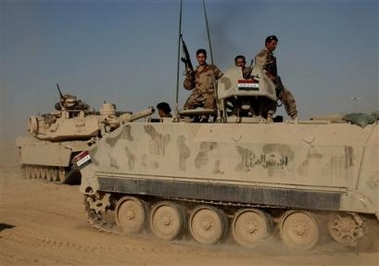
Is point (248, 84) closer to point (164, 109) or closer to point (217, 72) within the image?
point (217, 72)

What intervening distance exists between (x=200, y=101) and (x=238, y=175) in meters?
2.75

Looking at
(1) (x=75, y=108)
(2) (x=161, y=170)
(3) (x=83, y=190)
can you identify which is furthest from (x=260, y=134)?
(1) (x=75, y=108)

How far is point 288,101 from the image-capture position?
12.2 m

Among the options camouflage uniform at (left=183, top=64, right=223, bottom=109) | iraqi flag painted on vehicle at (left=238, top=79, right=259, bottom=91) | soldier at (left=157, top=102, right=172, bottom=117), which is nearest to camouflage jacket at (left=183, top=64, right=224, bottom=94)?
camouflage uniform at (left=183, top=64, right=223, bottom=109)

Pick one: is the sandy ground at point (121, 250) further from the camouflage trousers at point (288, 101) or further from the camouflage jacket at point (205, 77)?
A: the camouflage jacket at point (205, 77)

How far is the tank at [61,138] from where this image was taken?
23422 millimetres

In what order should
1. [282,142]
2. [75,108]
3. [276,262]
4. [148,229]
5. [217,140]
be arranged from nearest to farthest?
[276,262] < [282,142] < [217,140] < [148,229] < [75,108]

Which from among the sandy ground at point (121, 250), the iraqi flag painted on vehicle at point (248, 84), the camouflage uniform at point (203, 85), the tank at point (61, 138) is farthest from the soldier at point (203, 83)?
the tank at point (61, 138)

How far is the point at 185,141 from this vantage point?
11172 millimetres

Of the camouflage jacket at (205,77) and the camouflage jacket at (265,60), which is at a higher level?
the camouflage jacket at (265,60)

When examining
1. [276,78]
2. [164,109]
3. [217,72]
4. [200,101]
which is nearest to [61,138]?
[164,109]

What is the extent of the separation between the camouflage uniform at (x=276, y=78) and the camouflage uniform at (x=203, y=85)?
1044 mm

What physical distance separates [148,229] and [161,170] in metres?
1.31

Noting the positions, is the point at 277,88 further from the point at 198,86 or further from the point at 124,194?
the point at 124,194
